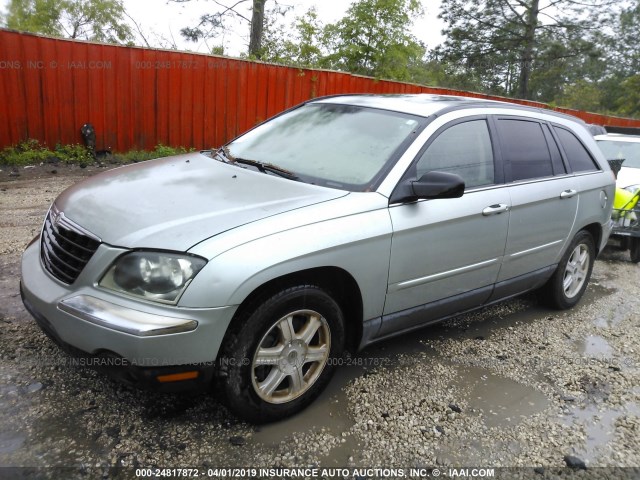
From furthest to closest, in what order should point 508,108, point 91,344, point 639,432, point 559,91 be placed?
point 559,91, point 508,108, point 639,432, point 91,344

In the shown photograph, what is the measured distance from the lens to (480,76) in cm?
2769

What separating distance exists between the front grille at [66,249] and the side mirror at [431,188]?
1.58 meters

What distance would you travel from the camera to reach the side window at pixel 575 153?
4.36m

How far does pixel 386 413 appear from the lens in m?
2.92

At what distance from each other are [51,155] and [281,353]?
8.01 m

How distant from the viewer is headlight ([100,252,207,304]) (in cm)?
228

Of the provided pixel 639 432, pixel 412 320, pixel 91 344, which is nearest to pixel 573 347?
pixel 639 432

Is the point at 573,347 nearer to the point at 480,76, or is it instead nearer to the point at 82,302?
the point at 82,302

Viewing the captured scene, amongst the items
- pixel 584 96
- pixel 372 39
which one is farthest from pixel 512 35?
pixel 584 96

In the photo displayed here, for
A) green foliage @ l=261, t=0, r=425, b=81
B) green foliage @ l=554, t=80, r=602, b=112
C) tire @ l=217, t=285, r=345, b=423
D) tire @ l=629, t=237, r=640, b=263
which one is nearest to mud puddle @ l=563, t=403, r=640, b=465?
tire @ l=217, t=285, r=345, b=423

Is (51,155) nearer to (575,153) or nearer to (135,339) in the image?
(135,339)

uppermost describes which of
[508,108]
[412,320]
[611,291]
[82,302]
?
[508,108]

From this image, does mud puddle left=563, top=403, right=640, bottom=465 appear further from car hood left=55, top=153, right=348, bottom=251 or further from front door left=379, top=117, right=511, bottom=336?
car hood left=55, top=153, right=348, bottom=251

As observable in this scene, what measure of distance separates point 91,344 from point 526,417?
2344mm
